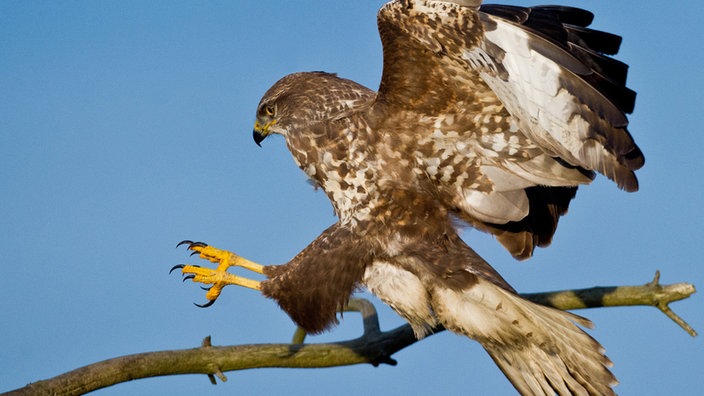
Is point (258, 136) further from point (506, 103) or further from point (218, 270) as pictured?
point (506, 103)

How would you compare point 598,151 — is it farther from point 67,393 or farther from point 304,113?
point 67,393

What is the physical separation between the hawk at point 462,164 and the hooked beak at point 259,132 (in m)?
0.20

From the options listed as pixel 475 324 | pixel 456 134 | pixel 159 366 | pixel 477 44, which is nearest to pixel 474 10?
pixel 477 44

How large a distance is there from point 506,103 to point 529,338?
Answer: 163 centimetres

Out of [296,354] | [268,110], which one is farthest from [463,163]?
[296,354]

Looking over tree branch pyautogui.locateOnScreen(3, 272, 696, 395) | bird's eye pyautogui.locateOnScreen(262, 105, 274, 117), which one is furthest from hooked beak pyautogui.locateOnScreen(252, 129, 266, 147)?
tree branch pyautogui.locateOnScreen(3, 272, 696, 395)

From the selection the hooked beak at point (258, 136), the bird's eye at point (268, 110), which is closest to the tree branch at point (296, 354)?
the hooked beak at point (258, 136)

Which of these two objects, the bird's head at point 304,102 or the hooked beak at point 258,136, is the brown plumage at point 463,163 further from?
the hooked beak at point 258,136

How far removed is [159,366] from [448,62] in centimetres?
291

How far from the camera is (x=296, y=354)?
7.93 meters

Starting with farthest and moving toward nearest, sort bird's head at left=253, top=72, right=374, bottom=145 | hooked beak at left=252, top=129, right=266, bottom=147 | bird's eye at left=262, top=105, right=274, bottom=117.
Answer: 1. hooked beak at left=252, top=129, right=266, bottom=147
2. bird's eye at left=262, top=105, right=274, bottom=117
3. bird's head at left=253, top=72, right=374, bottom=145

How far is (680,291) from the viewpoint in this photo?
7312 millimetres

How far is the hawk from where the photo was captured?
6293mm

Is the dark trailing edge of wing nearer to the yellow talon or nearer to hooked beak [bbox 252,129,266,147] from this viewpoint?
hooked beak [bbox 252,129,266,147]
